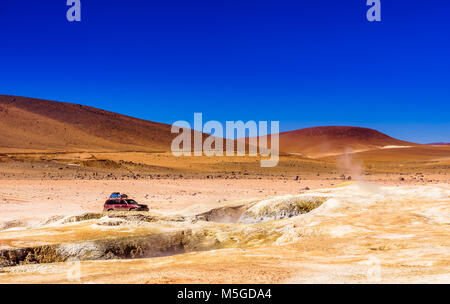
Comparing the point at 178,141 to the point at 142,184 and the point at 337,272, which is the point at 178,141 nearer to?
the point at 142,184

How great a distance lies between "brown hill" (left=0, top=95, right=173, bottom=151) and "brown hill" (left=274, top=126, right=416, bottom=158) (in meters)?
47.0

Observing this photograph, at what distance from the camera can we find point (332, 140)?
160 metres

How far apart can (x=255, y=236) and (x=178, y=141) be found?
105 metres

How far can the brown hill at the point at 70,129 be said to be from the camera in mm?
91188

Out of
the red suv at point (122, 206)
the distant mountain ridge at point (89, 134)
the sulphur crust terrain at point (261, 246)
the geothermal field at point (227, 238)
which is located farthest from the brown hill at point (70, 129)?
the sulphur crust terrain at point (261, 246)

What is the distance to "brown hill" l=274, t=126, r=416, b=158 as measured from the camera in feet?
470

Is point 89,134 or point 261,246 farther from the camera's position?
point 89,134

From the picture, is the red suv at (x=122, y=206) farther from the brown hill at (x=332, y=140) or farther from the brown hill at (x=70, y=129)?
the brown hill at (x=332, y=140)

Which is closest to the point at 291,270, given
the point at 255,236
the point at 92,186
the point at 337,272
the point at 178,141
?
the point at 337,272

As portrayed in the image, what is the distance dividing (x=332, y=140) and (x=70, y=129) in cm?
9215

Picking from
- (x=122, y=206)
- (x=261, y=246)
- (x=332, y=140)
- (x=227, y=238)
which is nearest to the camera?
(x=261, y=246)

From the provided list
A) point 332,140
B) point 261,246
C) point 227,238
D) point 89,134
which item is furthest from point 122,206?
point 332,140

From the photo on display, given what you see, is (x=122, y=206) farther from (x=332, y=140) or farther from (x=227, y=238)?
(x=332, y=140)
